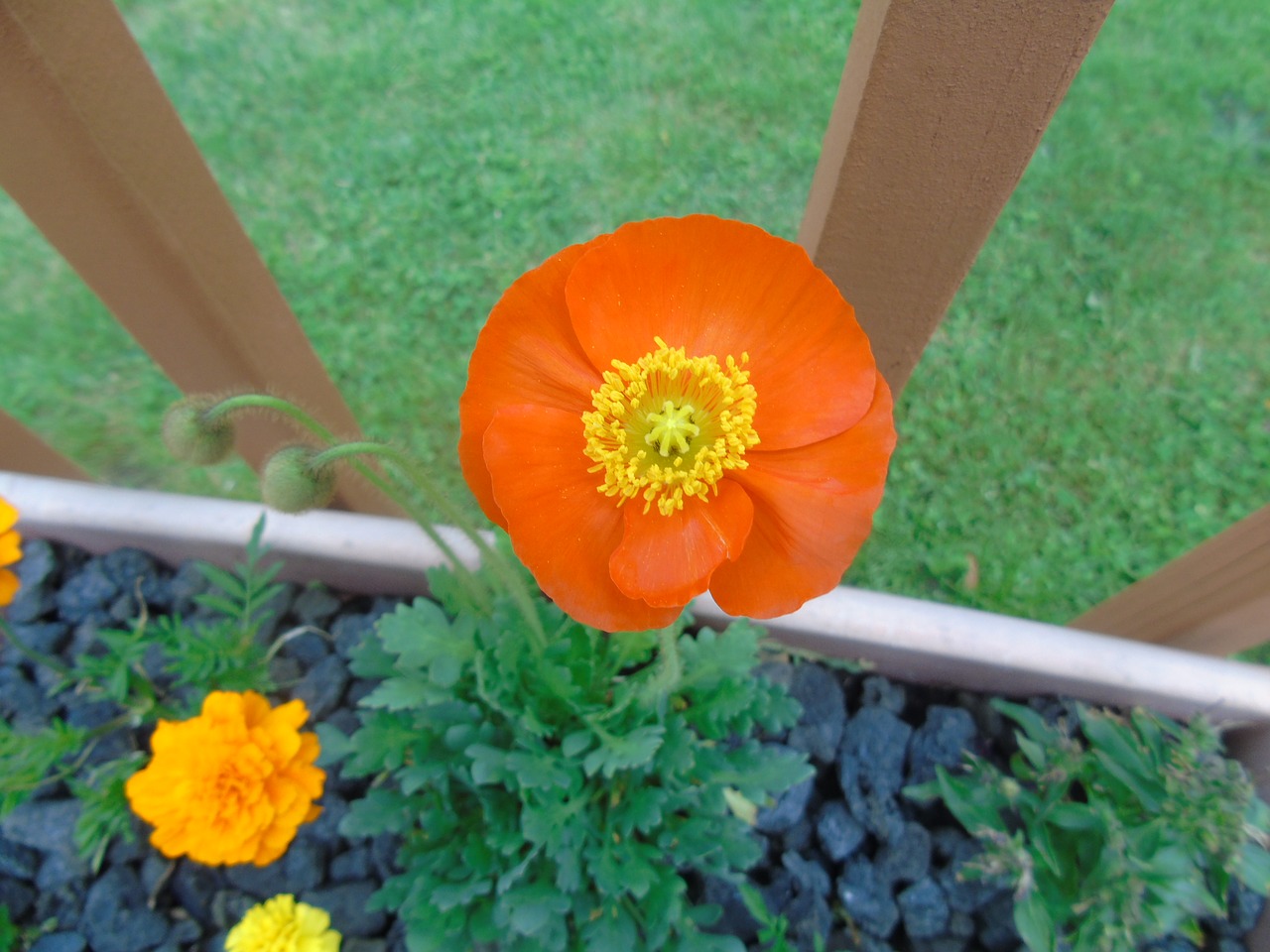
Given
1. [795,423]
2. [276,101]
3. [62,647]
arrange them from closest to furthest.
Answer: [795,423] < [62,647] < [276,101]

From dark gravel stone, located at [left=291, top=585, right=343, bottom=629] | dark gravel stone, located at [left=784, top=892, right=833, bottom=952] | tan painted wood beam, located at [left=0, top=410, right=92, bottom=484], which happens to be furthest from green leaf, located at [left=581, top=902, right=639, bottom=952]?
tan painted wood beam, located at [left=0, top=410, right=92, bottom=484]

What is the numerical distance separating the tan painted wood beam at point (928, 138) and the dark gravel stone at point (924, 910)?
3.28 feet

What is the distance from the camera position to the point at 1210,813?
1315mm

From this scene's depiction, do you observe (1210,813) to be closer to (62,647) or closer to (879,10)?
(879,10)

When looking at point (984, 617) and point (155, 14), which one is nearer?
point (984, 617)

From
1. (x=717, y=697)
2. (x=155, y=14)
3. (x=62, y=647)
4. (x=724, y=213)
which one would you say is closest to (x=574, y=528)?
(x=717, y=697)

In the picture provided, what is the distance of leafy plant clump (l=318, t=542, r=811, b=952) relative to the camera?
4.25 ft

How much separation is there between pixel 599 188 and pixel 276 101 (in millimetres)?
1125

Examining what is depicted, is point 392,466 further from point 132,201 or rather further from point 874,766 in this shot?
point 874,766

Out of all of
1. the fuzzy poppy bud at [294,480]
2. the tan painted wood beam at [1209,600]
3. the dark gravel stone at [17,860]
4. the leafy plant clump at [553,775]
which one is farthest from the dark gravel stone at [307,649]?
the tan painted wood beam at [1209,600]

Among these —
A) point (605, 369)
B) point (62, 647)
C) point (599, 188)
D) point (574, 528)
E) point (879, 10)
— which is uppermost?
point (879, 10)

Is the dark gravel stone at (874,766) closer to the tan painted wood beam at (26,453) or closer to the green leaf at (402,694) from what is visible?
the green leaf at (402,694)

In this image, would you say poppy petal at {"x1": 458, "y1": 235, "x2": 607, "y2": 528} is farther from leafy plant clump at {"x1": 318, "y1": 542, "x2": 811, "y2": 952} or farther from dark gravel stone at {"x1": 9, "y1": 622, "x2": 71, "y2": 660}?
dark gravel stone at {"x1": 9, "y1": 622, "x2": 71, "y2": 660}

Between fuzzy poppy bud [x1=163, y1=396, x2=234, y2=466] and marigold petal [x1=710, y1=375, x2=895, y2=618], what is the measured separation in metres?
0.64
